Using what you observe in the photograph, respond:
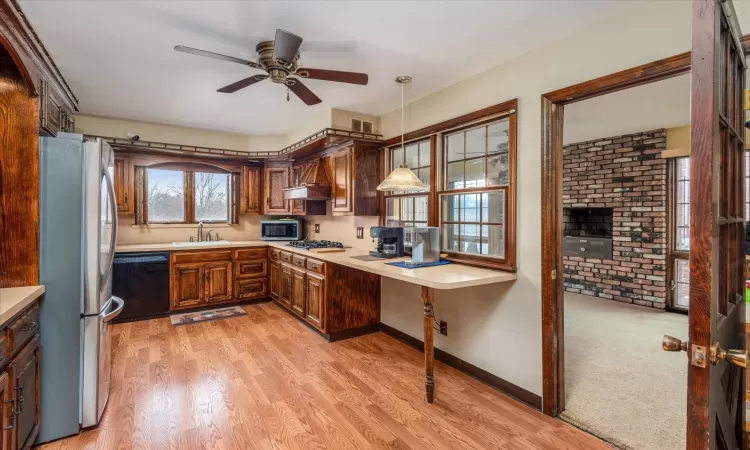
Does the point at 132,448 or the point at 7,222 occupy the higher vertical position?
the point at 7,222

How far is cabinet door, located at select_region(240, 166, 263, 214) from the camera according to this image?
5.40m

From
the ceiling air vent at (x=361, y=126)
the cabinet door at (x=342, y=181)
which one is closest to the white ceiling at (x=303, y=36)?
the ceiling air vent at (x=361, y=126)

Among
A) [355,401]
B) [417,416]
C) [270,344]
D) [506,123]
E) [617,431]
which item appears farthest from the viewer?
[270,344]

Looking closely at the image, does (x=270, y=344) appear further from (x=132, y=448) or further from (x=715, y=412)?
(x=715, y=412)

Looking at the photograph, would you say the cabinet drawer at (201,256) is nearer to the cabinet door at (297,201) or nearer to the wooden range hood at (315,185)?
the cabinet door at (297,201)

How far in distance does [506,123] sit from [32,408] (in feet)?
11.3

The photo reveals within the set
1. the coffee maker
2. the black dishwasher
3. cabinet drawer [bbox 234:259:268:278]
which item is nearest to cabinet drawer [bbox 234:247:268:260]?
cabinet drawer [bbox 234:259:268:278]

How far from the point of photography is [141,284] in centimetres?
427

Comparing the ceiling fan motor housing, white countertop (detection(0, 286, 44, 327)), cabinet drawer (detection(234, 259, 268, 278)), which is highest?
the ceiling fan motor housing

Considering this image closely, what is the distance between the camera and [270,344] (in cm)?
352

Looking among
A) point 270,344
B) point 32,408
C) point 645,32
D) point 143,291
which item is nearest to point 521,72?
point 645,32

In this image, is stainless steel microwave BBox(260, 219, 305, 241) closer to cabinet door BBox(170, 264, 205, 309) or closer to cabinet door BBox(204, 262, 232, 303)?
cabinet door BBox(204, 262, 232, 303)

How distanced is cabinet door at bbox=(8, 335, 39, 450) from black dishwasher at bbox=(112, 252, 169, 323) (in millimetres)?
2461

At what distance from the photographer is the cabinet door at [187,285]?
4.46 m
